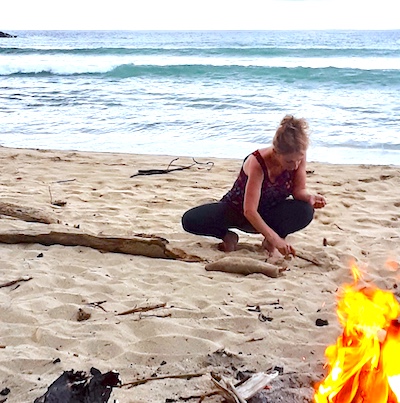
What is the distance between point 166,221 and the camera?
5199mm

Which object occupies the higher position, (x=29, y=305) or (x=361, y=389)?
(x=361, y=389)

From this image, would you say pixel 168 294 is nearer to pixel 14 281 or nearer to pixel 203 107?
pixel 14 281

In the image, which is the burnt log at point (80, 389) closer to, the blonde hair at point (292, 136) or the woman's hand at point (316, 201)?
the blonde hair at point (292, 136)

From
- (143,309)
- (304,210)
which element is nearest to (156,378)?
(143,309)

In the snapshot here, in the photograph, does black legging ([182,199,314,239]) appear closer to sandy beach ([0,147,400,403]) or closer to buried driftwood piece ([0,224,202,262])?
sandy beach ([0,147,400,403])

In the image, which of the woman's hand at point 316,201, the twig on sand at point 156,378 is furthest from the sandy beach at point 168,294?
the woman's hand at point 316,201

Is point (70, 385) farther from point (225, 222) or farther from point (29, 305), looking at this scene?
point (225, 222)

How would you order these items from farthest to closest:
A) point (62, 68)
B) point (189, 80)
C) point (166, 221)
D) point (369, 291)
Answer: point (62, 68)
point (189, 80)
point (166, 221)
point (369, 291)

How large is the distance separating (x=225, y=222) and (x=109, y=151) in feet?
16.6

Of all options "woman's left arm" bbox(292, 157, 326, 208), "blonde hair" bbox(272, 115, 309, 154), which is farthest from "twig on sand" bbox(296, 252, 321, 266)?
"blonde hair" bbox(272, 115, 309, 154)

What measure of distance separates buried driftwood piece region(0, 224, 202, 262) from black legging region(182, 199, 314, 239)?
32 centimetres

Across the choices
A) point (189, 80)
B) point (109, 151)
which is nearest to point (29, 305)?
point (109, 151)

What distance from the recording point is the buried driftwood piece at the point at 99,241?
429 cm

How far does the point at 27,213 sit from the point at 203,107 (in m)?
9.47
